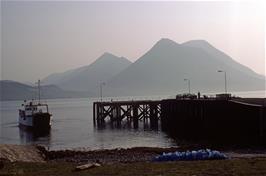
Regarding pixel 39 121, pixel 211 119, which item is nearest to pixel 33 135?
pixel 39 121

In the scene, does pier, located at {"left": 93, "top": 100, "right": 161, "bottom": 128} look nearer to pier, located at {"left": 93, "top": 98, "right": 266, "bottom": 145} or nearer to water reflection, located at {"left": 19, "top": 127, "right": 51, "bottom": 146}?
pier, located at {"left": 93, "top": 98, "right": 266, "bottom": 145}

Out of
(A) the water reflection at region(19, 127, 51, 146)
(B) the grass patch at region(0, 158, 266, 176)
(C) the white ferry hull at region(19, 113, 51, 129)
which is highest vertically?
(B) the grass patch at region(0, 158, 266, 176)

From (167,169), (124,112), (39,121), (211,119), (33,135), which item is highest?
(167,169)

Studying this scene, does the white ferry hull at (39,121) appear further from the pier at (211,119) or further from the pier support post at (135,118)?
the pier support post at (135,118)

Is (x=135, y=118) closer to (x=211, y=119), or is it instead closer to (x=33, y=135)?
(x=33, y=135)

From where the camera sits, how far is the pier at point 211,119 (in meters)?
41.2

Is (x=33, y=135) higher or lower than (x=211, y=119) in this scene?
lower

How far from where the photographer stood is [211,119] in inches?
2194

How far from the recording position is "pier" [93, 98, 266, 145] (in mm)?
41156

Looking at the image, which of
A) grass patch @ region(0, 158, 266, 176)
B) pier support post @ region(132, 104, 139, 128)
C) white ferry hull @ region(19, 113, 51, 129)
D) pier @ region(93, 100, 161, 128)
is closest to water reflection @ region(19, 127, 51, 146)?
white ferry hull @ region(19, 113, 51, 129)

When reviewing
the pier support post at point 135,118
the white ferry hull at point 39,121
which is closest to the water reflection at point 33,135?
the white ferry hull at point 39,121

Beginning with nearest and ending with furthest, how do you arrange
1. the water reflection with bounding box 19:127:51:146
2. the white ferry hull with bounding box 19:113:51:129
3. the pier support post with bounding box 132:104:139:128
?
1. the water reflection with bounding box 19:127:51:146
2. the white ferry hull with bounding box 19:113:51:129
3. the pier support post with bounding box 132:104:139:128

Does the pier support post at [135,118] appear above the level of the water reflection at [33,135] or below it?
above

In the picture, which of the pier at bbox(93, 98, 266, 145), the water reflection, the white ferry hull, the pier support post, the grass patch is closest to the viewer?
the grass patch
